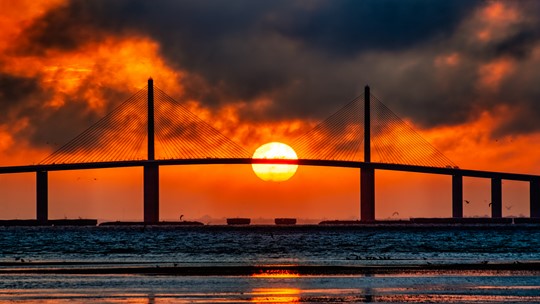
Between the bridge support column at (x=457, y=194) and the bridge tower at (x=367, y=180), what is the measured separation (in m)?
9.93

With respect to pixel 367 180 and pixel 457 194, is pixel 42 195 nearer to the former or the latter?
pixel 367 180

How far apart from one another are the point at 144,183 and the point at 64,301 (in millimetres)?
82428

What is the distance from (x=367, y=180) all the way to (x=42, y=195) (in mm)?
32972

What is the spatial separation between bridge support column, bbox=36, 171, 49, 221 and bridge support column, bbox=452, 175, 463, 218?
1708 inches

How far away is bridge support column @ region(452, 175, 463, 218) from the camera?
125 metres

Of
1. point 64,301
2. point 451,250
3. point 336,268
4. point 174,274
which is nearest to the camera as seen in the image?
point 64,301

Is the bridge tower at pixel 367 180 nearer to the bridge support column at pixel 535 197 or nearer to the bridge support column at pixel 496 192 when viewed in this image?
the bridge support column at pixel 496 192

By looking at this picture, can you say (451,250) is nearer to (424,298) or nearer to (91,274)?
(91,274)

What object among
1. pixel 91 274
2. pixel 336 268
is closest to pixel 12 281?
pixel 91 274

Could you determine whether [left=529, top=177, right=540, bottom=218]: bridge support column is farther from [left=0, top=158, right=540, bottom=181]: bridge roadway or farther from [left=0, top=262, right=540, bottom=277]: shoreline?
[left=0, top=262, right=540, bottom=277]: shoreline

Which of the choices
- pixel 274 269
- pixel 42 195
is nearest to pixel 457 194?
pixel 42 195

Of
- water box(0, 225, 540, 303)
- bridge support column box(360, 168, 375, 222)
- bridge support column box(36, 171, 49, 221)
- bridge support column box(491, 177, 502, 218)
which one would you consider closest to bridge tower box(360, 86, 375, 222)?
bridge support column box(360, 168, 375, 222)

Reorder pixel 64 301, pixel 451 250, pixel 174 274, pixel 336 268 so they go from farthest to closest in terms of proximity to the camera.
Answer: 1. pixel 451 250
2. pixel 336 268
3. pixel 174 274
4. pixel 64 301

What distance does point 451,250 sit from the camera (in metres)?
60.6
